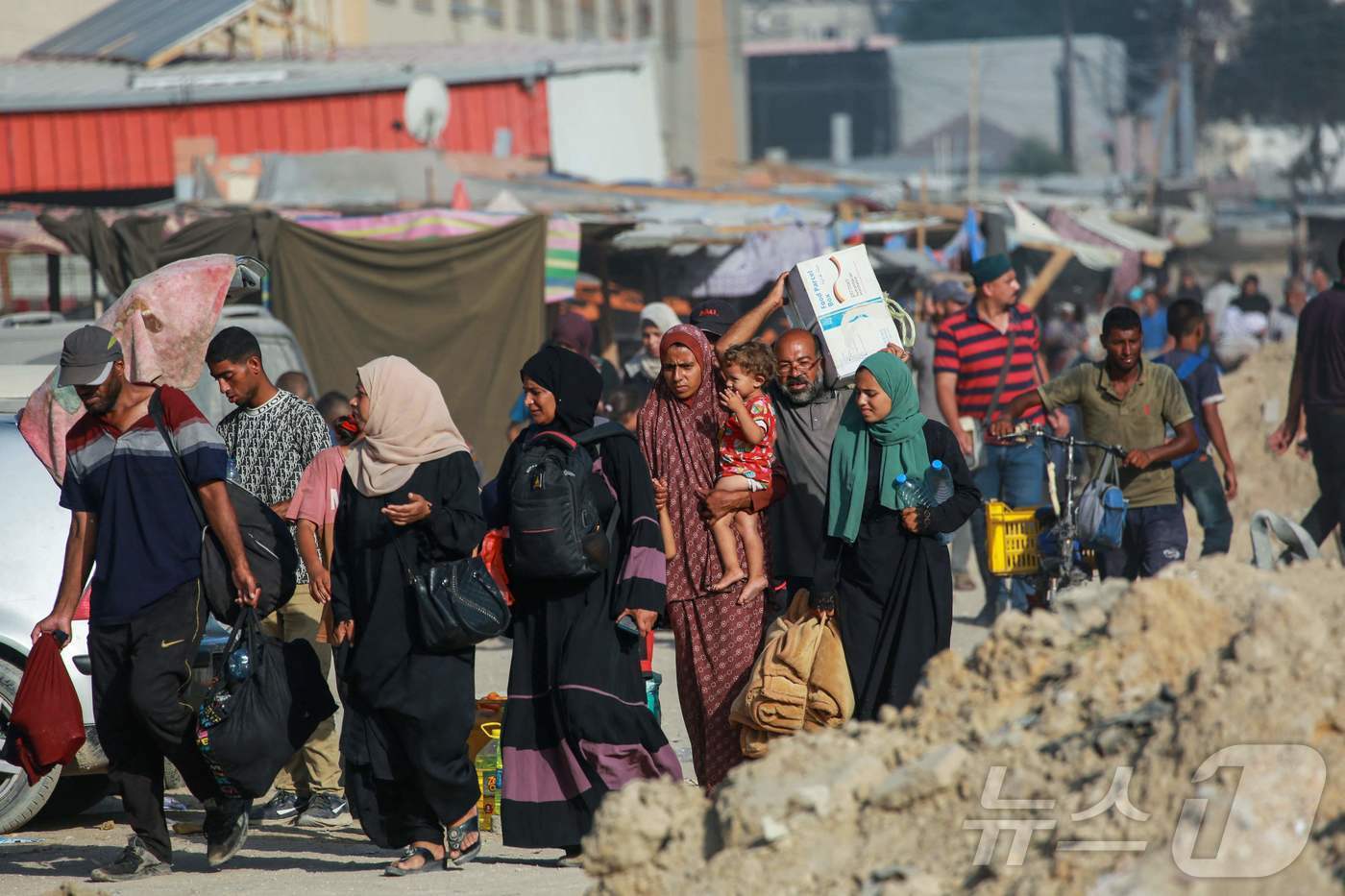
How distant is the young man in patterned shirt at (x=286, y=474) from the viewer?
661cm

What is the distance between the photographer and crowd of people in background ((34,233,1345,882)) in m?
5.53

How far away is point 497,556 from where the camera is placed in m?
5.78

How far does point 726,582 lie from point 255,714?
66.1 inches

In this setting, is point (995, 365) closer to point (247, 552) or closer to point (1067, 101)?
point (247, 552)

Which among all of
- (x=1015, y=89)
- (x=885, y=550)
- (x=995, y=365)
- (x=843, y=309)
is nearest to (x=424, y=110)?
(x=995, y=365)

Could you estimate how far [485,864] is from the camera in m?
5.79

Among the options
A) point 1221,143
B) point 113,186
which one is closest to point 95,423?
point 113,186

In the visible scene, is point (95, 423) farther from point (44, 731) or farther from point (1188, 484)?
point (1188, 484)

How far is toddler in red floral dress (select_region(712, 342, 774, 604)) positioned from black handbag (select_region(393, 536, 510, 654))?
39.6 inches

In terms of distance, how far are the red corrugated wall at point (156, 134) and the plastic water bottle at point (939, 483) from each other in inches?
782

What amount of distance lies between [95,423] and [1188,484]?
18.4ft

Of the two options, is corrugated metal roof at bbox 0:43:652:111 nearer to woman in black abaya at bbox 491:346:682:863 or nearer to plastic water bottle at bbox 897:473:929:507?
woman in black abaya at bbox 491:346:682:863

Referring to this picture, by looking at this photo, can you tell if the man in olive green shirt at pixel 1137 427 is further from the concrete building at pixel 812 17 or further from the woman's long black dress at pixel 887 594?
the concrete building at pixel 812 17

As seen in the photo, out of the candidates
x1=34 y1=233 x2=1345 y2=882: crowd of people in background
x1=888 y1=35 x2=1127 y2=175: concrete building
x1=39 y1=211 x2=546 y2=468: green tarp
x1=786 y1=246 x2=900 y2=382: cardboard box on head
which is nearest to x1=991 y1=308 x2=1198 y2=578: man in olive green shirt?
x1=786 y1=246 x2=900 y2=382: cardboard box on head
